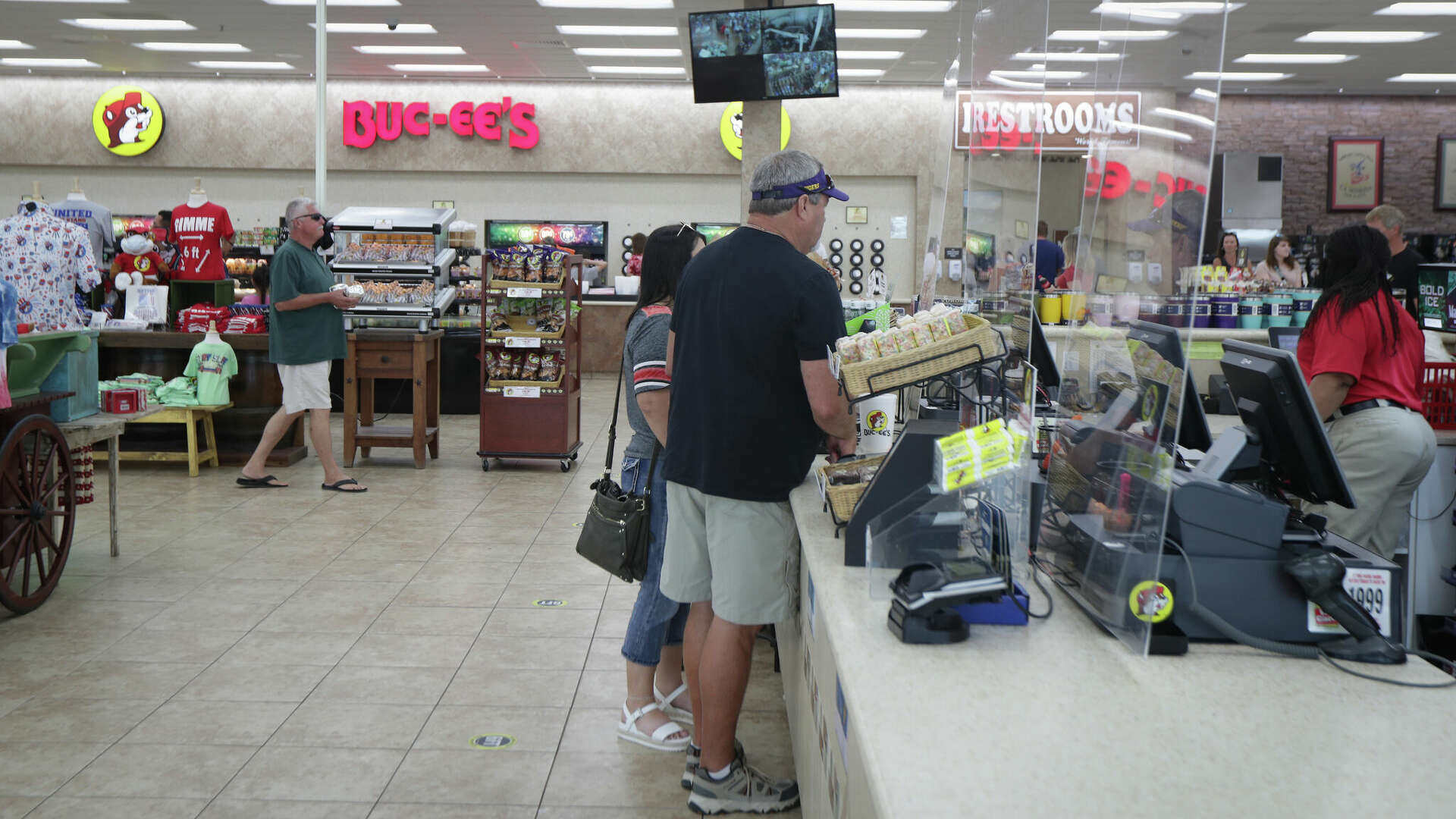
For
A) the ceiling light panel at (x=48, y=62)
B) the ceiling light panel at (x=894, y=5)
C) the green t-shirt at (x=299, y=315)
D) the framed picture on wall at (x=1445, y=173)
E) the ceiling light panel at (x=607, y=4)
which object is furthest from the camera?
the framed picture on wall at (x=1445, y=173)

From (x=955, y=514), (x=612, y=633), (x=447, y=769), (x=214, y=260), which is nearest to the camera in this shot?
(x=955, y=514)

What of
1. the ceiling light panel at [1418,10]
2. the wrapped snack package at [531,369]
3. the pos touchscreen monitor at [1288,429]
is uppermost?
the ceiling light panel at [1418,10]

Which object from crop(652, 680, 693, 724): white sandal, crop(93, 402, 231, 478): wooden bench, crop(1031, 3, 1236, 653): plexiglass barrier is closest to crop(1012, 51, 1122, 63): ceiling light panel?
crop(1031, 3, 1236, 653): plexiglass barrier

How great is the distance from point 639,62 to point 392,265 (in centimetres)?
524

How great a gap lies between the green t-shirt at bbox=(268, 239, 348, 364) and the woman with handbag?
372cm

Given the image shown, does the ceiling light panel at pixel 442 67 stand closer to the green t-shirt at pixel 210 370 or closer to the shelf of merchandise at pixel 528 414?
the shelf of merchandise at pixel 528 414

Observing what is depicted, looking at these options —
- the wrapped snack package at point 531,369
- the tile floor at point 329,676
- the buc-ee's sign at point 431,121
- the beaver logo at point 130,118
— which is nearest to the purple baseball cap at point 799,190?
the tile floor at point 329,676

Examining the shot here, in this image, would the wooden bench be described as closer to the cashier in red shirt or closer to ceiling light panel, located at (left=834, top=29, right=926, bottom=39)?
the cashier in red shirt

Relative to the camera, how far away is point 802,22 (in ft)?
19.4

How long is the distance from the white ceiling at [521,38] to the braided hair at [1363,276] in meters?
4.25

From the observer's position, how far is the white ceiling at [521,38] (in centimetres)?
980

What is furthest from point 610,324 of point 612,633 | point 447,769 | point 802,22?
point 447,769

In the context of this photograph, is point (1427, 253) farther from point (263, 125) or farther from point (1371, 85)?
point (263, 125)

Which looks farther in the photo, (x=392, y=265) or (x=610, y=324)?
(x=610, y=324)
